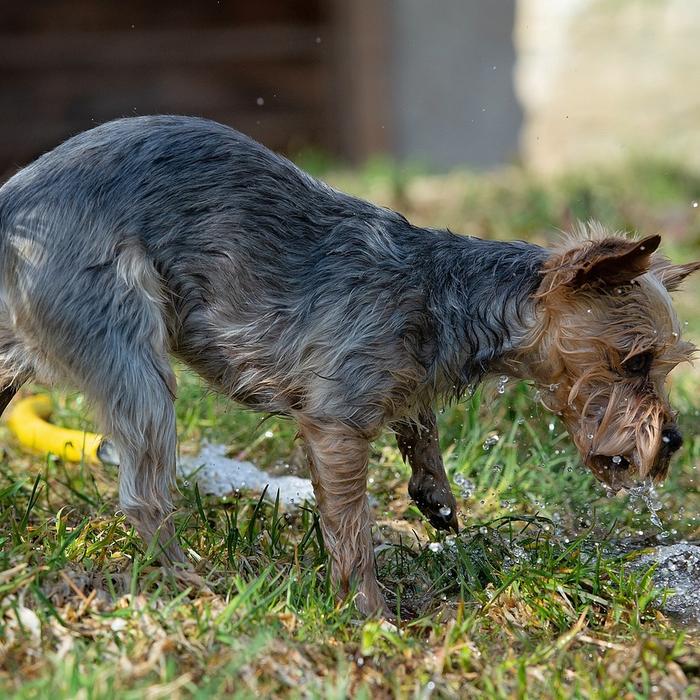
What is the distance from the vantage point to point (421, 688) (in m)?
3.54

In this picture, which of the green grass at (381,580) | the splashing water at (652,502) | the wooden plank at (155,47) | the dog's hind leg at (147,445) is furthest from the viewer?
the wooden plank at (155,47)

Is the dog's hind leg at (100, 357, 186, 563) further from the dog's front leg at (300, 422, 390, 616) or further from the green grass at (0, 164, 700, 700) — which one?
the dog's front leg at (300, 422, 390, 616)

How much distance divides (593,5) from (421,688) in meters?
9.23

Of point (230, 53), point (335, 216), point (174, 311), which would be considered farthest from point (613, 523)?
point (230, 53)

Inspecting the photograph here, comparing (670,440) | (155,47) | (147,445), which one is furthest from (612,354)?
(155,47)

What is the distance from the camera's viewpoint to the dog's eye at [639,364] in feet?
14.2

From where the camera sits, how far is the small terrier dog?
162 inches

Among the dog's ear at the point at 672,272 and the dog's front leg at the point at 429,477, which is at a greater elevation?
the dog's ear at the point at 672,272

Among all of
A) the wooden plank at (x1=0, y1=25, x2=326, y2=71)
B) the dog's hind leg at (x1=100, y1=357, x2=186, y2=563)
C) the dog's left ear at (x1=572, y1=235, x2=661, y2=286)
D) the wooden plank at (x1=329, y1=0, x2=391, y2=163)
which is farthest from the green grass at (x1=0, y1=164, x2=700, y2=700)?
the wooden plank at (x1=0, y1=25, x2=326, y2=71)

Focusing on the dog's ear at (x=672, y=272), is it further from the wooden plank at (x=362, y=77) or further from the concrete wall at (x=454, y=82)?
the wooden plank at (x=362, y=77)

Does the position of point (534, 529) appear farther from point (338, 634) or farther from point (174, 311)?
point (174, 311)

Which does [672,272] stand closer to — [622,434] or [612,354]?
[612,354]

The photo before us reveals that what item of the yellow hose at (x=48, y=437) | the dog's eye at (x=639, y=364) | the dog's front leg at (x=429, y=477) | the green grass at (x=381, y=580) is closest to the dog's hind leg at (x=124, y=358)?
the green grass at (x=381, y=580)

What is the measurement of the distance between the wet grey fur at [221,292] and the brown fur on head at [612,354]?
17 centimetres
